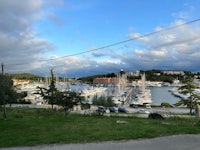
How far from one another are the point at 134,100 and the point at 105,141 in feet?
280

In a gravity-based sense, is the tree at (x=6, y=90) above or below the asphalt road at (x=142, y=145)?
above

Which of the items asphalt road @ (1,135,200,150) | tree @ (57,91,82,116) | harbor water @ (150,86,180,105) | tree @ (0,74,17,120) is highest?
tree @ (0,74,17,120)

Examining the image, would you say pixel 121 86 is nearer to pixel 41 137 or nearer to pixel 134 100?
pixel 134 100

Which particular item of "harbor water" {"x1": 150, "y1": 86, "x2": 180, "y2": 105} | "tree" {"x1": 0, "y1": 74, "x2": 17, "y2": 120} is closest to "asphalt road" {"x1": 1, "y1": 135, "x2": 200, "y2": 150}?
"tree" {"x1": 0, "y1": 74, "x2": 17, "y2": 120}

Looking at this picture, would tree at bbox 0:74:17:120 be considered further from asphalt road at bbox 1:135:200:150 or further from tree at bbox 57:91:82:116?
asphalt road at bbox 1:135:200:150

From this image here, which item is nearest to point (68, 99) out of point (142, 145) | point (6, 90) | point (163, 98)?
point (6, 90)

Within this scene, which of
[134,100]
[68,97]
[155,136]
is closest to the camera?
[155,136]

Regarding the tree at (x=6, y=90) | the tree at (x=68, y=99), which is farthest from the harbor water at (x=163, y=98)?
the tree at (x=6, y=90)

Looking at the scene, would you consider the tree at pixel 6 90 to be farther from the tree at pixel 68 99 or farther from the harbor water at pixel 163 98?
the harbor water at pixel 163 98

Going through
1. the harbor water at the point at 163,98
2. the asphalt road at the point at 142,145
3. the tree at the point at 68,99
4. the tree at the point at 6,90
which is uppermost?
the tree at the point at 6,90

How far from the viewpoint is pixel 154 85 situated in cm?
17912

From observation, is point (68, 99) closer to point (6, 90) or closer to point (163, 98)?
point (6, 90)

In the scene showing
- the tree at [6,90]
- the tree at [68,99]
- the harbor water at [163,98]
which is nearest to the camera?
the tree at [6,90]

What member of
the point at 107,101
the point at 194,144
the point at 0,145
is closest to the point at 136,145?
the point at 194,144
